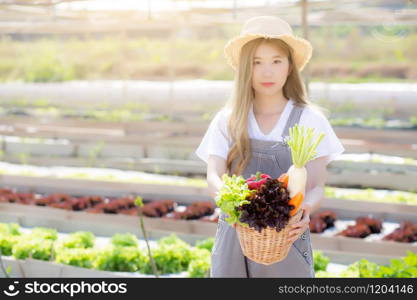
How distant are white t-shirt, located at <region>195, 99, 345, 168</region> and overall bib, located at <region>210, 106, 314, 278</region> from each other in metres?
0.03

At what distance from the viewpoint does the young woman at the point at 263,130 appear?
2.58 meters

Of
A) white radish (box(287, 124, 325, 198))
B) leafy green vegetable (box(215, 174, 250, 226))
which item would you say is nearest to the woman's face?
white radish (box(287, 124, 325, 198))

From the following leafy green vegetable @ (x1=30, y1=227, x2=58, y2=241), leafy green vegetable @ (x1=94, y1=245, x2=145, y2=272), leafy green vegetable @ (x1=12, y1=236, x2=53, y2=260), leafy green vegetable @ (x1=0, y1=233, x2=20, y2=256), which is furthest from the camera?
leafy green vegetable @ (x1=30, y1=227, x2=58, y2=241)

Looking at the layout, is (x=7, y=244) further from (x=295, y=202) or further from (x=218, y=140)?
(x=295, y=202)

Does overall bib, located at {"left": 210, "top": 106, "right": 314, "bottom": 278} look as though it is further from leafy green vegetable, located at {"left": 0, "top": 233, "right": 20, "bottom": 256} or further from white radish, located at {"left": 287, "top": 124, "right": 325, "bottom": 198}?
leafy green vegetable, located at {"left": 0, "top": 233, "right": 20, "bottom": 256}

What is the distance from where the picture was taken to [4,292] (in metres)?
2.79

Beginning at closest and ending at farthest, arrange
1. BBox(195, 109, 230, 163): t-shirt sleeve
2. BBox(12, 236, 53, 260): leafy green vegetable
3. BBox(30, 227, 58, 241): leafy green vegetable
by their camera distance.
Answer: BBox(195, 109, 230, 163): t-shirt sleeve < BBox(12, 236, 53, 260): leafy green vegetable < BBox(30, 227, 58, 241): leafy green vegetable

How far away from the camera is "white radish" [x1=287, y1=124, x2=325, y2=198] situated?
2.30 meters

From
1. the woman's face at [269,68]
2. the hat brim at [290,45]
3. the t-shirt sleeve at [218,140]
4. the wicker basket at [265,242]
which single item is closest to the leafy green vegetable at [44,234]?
the t-shirt sleeve at [218,140]

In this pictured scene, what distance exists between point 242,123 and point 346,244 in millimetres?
2518

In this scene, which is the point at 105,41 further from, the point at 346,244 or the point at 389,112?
the point at 346,244

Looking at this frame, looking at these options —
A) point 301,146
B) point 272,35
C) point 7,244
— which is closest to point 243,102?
point 272,35

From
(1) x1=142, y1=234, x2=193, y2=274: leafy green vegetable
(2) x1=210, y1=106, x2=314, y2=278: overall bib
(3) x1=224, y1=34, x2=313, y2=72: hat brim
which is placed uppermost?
(3) x1=224, y1=34, x2=313, y2=72: hat brim

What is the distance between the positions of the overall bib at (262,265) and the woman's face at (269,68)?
0.42 feet
